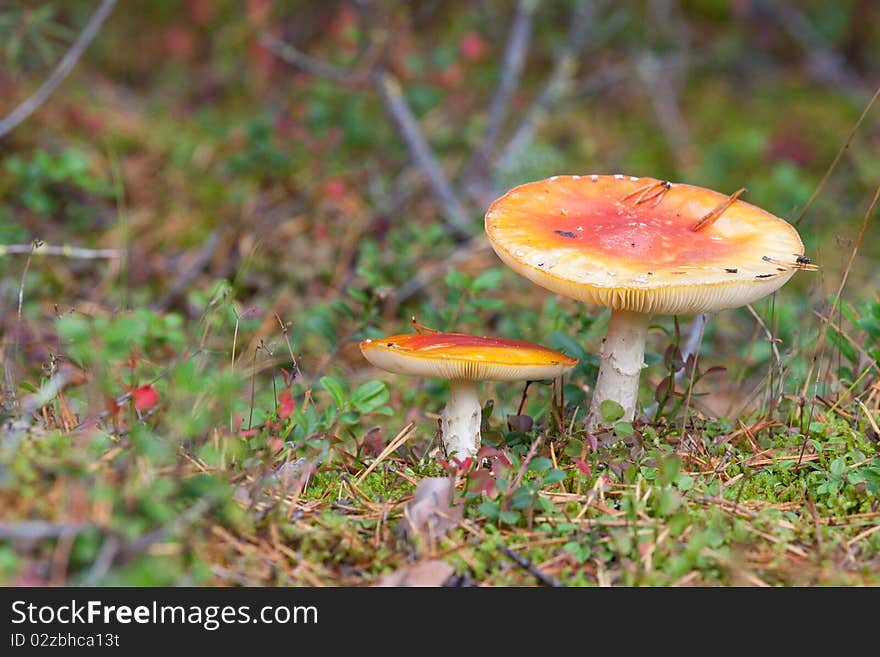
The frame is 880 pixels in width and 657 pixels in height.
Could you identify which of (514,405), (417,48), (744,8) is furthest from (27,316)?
(744,8)

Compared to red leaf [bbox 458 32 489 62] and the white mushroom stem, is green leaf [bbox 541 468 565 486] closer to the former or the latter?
the white mushroom stem

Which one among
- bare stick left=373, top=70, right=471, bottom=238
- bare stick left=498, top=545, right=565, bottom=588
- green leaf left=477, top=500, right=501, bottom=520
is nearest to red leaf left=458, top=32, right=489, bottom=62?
bare stick left=373, top=70, right=471, bottom=238

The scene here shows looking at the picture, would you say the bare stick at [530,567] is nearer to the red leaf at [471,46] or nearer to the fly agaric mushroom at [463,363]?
the fly agaric mushroom at [463,363]

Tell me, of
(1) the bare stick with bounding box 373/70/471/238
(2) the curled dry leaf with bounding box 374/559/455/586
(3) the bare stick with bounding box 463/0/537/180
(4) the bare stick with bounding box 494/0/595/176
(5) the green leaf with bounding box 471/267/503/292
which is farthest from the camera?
(3) the bare stick with bounding box 463/0/537/180

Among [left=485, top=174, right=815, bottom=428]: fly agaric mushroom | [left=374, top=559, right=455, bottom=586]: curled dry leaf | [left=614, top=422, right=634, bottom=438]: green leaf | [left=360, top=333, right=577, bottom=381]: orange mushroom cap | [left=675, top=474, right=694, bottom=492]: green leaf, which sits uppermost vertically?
[left=485, top=174, right=815, bottom=428]: fly agaric mushroom

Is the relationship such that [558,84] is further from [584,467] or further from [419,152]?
[584,467]

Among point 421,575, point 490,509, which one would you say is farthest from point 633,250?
point 421,575

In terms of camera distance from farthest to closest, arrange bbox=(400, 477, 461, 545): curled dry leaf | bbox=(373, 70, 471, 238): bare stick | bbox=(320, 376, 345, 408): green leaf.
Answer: bbox=(373, 70, 471, 238): bare stick, bbox=(320, 376, 345, 408): green leaf, bbox=(400, 477, 461, 545): curled dry leaf

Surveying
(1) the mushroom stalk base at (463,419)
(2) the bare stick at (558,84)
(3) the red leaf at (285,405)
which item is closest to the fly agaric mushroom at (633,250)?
(1) the mushroom stalk base at (463,419)

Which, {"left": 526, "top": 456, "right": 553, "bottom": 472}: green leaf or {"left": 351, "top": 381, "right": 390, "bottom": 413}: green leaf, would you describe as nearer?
{"left": 526, "top": 456, "right": 553, "bottom": 472}: green leaf
